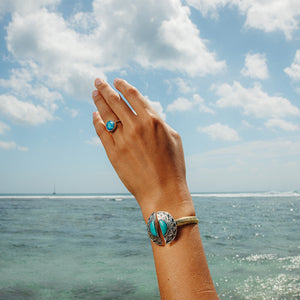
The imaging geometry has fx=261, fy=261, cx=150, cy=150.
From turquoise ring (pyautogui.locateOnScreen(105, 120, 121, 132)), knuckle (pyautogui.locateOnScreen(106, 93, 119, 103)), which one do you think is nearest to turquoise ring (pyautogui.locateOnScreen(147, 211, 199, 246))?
turquoise ring (pyautogui.locateOnScreen(105, 120, 121, 132))

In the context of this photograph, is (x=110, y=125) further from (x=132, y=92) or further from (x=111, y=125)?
(x=132, y=92)

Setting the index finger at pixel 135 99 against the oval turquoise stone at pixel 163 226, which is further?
the index finger at pixel 135 99

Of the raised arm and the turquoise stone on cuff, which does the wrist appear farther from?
the turquoise stone on cuff

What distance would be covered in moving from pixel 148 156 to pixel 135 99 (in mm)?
226

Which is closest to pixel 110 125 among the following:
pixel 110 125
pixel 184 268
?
pixel 110 125

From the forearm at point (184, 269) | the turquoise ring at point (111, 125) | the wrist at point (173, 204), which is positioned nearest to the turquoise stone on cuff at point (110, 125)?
the turquoise ring at point (111, 125)

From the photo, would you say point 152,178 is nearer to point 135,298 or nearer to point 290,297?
point 135,298

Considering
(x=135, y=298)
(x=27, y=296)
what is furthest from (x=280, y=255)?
(x=27, y=296)

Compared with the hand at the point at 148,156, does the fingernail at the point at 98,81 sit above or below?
above

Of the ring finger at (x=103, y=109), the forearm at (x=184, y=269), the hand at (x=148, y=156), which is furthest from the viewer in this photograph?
the ring finger at (x=103, y=109)

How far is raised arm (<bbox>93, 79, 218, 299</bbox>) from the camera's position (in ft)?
2.82

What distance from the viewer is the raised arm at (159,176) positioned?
2.82 feet

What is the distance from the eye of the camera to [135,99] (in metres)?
1.00

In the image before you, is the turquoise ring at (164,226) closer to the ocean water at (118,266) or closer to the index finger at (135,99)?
the index finger at (135,99)
